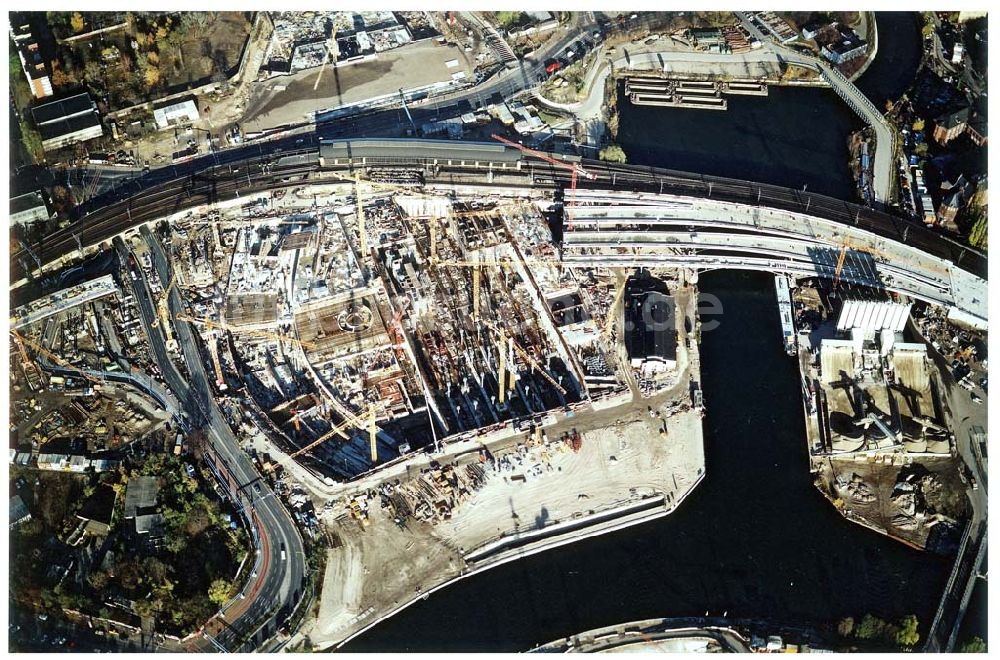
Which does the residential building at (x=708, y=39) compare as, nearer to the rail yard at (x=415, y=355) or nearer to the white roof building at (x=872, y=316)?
the rail yard at (x=415, y=355)

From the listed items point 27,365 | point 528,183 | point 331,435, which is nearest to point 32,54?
point 27,365

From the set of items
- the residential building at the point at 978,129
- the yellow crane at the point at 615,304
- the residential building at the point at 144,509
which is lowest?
the residential building at the point at 144,509

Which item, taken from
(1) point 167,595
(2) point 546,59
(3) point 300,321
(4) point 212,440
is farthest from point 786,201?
(1) point 167,595

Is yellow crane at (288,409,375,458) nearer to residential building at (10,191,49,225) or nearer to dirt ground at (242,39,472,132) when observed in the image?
residential building at (10,191,49,225)

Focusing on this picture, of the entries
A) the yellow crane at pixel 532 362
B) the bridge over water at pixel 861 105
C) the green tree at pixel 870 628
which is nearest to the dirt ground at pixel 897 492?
the green tree at pixel 870 628

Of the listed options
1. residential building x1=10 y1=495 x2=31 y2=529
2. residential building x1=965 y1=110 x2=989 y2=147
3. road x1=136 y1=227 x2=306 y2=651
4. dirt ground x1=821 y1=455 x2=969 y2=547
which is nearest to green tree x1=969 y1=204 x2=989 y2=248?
residential building x1=965 y1=110 x2=989 y2=147

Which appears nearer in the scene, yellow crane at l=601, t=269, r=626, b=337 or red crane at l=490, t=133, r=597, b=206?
yellow crane at l=601, t=269, r=626, b=337

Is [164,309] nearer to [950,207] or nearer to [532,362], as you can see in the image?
[532,362]
